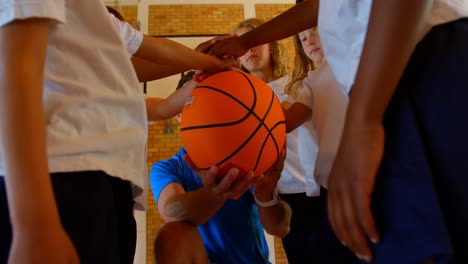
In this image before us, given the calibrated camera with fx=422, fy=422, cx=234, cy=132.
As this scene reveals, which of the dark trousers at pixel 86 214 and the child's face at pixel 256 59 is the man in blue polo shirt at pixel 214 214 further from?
the child's face at pixel 256 59

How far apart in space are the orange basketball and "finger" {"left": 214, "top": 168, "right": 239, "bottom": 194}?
19 millimetres

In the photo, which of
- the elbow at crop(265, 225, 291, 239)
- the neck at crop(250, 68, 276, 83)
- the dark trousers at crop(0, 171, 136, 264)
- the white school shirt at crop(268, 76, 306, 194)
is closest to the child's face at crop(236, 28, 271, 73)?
the neck at crop(250, 68, 276, 83)

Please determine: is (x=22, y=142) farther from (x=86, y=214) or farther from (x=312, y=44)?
(x=312, y=44)

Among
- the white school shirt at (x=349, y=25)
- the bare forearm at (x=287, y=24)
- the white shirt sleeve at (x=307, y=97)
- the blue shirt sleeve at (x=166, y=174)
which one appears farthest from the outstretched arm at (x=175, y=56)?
the white school shirt at (x=349, y=25)

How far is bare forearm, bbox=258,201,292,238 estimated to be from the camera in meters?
1.44

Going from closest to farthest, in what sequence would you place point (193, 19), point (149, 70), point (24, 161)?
1. point (24, 161)
2. point (149, 70)
3. point (193, 19)

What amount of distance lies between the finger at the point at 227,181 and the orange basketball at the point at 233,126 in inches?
0.8

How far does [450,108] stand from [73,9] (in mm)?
623

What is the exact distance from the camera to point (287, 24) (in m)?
1.28

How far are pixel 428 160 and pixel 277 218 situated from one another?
94cm

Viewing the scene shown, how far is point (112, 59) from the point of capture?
78cm

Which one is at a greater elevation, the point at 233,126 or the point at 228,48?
the point at 228,48

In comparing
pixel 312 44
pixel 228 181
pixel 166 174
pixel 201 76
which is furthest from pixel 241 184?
pixel 312 44

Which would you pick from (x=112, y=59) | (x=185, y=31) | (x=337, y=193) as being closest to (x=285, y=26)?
(x=112, y=59)
